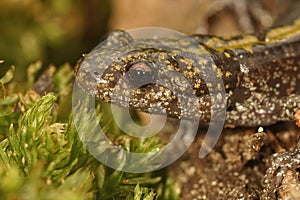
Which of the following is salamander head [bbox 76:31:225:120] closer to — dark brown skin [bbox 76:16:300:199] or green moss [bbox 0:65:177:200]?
dark brown skin [bbox 76:16:300:199]

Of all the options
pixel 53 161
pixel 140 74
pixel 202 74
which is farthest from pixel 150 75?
pixel 53 161

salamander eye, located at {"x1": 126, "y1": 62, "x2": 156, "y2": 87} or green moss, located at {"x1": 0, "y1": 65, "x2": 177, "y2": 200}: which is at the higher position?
salamander eye, located at {"x1": 126, "y1": 62, "x2": 156, "y2": 87}

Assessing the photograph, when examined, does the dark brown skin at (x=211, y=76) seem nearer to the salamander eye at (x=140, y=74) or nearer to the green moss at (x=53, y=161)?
the salamander eye at (x=140, y=74)

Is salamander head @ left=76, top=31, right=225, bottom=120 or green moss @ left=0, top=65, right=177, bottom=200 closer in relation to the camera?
green moss @ left=0, top=65, right=177, bottom=200

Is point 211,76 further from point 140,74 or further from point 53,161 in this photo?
point 53,161

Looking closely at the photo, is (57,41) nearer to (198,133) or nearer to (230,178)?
(198,133)

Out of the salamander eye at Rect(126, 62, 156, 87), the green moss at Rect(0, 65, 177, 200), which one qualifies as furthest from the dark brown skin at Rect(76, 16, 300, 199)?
the green moss at Rect(0, 65, 177, 200)

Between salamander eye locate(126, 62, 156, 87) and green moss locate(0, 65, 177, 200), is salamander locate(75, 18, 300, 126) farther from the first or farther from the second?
green moss locate(0, 65, 177, 200)
